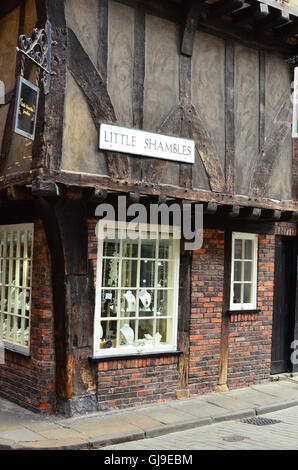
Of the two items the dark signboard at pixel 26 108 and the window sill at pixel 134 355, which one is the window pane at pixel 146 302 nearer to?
the window sill at pixel 134 355

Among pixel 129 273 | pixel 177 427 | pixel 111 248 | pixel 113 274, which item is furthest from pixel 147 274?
pixel 177 427

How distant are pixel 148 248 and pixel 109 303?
1.06 meters

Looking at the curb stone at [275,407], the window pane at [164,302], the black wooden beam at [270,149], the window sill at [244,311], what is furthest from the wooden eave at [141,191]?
the curb stone at [275,407]

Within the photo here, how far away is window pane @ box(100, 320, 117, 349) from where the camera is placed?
8211mm

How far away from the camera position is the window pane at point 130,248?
8.46 m

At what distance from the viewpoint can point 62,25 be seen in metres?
7.42

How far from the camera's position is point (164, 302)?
29.4 feet

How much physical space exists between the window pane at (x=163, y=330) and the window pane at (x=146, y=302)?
0.81 ft

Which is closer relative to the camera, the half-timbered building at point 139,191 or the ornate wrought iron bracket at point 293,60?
the half-timbered building at point 139,191

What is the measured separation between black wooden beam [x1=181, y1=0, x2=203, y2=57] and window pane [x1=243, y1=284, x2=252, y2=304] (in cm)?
408

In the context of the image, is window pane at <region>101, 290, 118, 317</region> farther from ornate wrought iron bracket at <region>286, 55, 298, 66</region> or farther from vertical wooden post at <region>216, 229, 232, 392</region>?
ornate wrought iron bracket at <region>286, 55, 298, 66</region>

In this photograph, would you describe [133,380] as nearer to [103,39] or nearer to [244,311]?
[244,311]
